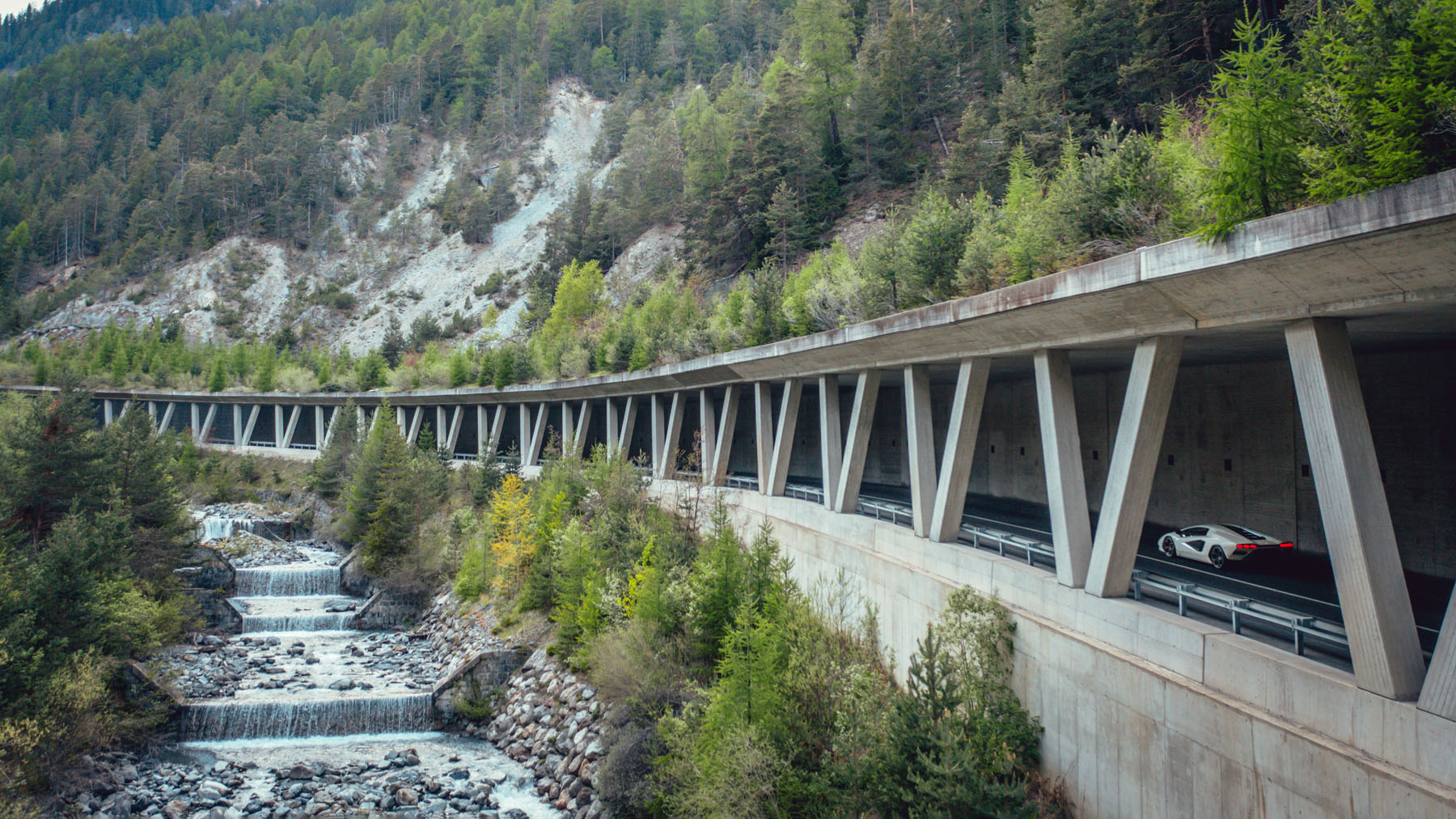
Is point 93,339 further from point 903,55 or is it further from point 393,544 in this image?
point 903,55

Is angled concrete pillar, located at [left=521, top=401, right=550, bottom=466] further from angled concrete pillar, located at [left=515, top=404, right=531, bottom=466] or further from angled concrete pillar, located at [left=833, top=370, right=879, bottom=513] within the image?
angled concrete pillar, located at [left=833, top=370, right=879, bottom=513]

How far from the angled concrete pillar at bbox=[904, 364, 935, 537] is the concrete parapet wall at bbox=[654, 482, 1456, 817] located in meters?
1.97

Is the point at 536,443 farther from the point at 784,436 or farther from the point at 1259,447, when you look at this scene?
the point at 1259,447

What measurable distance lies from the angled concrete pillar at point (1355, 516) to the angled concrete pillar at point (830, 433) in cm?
1340

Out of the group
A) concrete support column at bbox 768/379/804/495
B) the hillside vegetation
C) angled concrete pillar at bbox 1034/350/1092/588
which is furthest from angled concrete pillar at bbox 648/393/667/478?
angled concrete pillar at bbox 1034/350/1092/588

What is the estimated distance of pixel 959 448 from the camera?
49.8ft

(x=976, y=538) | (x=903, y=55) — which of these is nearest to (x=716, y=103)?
(x=903, y=55)

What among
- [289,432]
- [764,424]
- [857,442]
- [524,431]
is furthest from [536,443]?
[857,442]

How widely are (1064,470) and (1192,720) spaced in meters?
4.39

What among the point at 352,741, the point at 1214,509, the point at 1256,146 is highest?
the point at 1256,146

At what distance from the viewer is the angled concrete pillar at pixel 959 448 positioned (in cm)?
1495

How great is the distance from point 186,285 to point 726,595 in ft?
382

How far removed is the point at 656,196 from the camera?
2822 inches

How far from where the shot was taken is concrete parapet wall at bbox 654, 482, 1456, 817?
7.09 m
